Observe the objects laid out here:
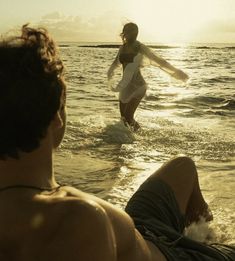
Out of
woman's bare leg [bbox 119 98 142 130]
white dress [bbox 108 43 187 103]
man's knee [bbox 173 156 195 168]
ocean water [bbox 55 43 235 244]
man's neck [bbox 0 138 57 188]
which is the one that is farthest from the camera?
woman's bare leg [bbox 119 98 142 130]

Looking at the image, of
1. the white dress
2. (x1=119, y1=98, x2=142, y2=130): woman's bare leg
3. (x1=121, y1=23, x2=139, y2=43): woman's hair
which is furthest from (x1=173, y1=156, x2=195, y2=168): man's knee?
(x1=121, y1=23, x2=139, y2=43): woman's hair

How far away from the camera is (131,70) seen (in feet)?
29.4

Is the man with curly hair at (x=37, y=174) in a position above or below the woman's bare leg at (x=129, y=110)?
above

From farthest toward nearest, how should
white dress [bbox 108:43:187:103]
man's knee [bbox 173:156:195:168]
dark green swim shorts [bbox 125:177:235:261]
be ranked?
1. white dress [bbox 108:43:187:103]
2. man's knee [bbox 173:156:195:168]
3. dark green swim shorts [bbox 125:177:235:261]

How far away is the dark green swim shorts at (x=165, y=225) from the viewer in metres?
2.80

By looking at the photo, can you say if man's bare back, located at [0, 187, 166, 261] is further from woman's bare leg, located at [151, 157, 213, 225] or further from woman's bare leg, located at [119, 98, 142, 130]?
woman's bare leg, located at [119, 98, 142, 130]

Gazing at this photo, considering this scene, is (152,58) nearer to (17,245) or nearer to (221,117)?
(221,117)

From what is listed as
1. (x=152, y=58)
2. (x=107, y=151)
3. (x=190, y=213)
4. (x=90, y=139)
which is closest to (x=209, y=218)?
(x=190, y=213)

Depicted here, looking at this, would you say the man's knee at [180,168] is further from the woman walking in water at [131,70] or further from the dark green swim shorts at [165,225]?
the woman walking in water at [131,70]

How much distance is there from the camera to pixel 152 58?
8758mm

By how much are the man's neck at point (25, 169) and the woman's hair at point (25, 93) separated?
0.03 m

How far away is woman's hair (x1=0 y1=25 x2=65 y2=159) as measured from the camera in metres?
1.81

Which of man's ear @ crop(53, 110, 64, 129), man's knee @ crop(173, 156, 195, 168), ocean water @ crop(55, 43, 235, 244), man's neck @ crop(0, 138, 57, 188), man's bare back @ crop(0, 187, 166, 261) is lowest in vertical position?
ocean water @ crop(55, 43, 235, 244)

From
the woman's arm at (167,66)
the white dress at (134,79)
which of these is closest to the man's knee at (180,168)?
the woman's arm at (167,66)
